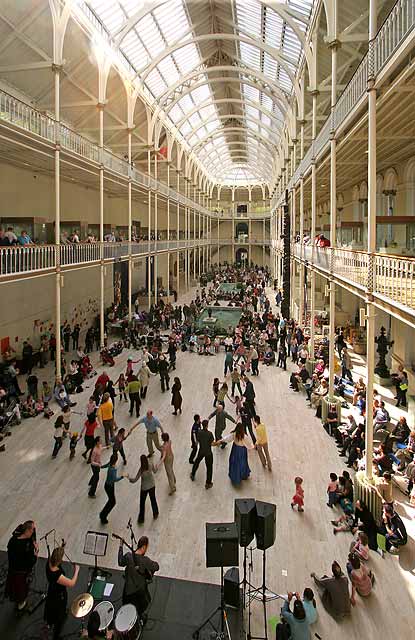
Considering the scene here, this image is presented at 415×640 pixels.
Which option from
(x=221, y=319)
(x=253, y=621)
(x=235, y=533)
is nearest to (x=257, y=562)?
(x=253, y=621)

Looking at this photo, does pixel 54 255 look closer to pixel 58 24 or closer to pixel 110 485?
pixel 58 24

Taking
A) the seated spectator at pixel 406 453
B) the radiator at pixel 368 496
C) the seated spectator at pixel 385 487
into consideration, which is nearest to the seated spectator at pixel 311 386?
the seated spectator at pixel 406 453

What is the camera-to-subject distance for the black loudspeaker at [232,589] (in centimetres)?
557

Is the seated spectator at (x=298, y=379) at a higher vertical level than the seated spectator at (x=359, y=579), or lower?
higher

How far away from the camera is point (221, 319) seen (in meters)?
26.2

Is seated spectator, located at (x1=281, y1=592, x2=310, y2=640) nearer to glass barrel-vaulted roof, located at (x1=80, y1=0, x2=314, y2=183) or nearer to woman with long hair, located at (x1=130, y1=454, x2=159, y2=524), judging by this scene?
woman with long hair, located at (x1=130, y1=454, x2=159, y2=524)

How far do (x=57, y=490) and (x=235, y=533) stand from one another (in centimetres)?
416

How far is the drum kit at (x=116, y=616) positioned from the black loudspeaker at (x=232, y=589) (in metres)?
1.21

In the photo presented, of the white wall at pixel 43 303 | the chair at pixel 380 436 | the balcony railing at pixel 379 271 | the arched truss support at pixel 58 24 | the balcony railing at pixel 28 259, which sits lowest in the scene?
the chair at pixel 380 436

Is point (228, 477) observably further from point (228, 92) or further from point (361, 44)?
point (228, 92)

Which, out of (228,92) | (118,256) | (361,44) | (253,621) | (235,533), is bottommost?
(253,621)

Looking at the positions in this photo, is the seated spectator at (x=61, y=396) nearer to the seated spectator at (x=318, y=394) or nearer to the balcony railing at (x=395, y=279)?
the seated spectator at (x=318, y=394)

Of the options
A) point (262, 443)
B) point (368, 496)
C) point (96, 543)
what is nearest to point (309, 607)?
point (96, 543)

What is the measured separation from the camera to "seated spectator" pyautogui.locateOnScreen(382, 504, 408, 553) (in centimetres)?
672
